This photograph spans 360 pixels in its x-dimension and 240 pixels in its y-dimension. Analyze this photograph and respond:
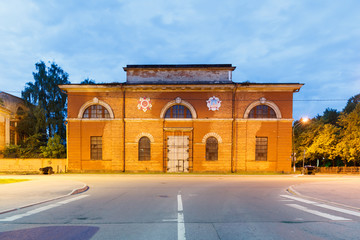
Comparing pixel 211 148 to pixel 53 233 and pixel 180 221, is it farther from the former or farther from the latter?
pixel 53 233

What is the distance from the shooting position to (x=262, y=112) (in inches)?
907

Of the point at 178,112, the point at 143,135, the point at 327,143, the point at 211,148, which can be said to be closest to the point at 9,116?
the point at 143,135

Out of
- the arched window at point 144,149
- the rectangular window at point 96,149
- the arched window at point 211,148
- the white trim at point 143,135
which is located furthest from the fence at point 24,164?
the arched window at point 211,148

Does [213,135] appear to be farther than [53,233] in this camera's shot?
Yes

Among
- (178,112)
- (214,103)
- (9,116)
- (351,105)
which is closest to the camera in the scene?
(214,103)

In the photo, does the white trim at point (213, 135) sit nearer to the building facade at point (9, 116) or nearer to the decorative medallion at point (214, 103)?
the decorative medallion at point (214, 103)

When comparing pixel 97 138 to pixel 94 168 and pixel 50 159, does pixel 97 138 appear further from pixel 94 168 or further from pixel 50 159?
pixel 50 159

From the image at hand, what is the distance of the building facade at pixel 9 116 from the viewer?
28.7 m

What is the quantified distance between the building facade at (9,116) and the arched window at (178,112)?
23.2m

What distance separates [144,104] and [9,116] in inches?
852

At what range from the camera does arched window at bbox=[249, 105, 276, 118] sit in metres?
23.0

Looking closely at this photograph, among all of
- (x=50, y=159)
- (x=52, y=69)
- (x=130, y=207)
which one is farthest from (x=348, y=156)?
(x=52, y=69)

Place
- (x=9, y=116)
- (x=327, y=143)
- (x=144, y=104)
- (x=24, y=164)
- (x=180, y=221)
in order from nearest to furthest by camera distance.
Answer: (x=180, y=221)
(x=144, y=104)
(x=24, y=164)
(x=327, y=143)
(x=9, y=116)

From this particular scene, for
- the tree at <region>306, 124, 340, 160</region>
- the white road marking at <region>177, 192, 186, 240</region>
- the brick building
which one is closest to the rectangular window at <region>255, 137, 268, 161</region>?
the brick building
